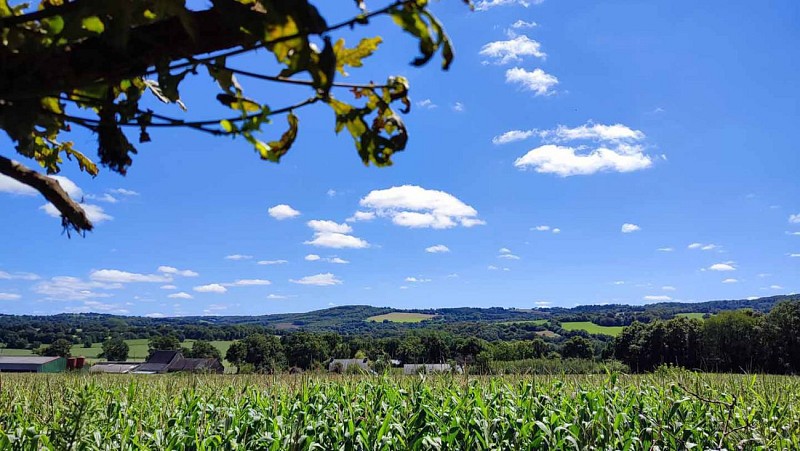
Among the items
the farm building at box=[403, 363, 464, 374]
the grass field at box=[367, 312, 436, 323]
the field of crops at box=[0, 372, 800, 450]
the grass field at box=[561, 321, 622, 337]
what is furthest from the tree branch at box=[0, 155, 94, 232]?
the grass field at box=[367, 312, 436, 323]

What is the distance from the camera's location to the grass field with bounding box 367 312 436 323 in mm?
173250

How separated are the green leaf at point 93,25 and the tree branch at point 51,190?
57 cm

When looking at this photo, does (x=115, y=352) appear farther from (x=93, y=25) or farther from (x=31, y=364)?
(x=93, y=25)

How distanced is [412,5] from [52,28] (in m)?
0.80

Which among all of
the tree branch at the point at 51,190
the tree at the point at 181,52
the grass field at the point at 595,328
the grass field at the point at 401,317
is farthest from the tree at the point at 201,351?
the tree at the point at 181,52

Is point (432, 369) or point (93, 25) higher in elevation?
point (93, 25)

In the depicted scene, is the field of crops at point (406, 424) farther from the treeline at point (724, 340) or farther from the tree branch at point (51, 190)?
the treeline at point (724, 340)

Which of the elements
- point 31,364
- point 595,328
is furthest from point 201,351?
point 595,328

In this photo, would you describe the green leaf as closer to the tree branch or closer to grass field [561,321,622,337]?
the tree branch

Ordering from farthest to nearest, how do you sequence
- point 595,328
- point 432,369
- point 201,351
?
point 595,328, point 201,351, point 432,369

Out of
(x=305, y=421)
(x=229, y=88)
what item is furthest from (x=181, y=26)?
(x=305, y=421)

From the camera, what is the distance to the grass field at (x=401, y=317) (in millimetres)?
173250

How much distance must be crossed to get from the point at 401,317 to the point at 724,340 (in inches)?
4859

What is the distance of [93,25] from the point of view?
1053mm
